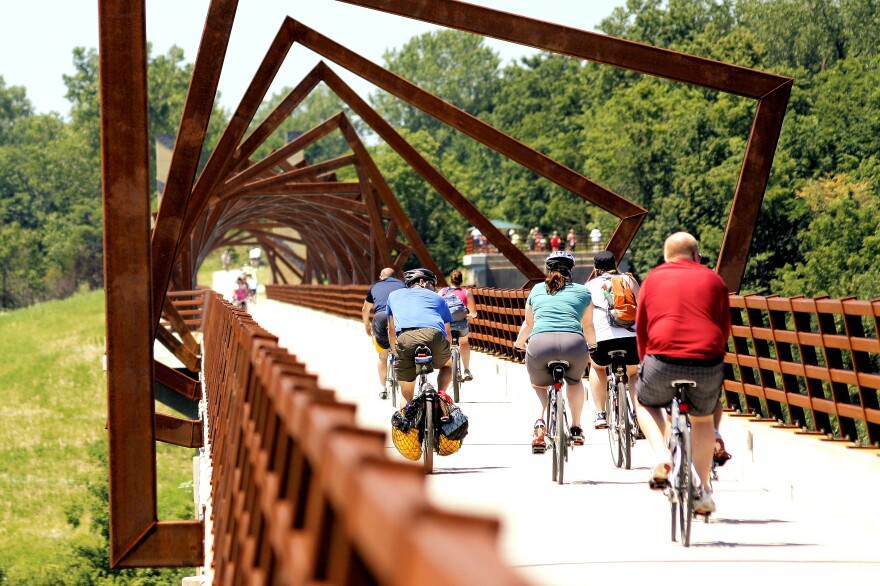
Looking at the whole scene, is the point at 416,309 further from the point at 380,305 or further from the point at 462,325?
the point at 462,325

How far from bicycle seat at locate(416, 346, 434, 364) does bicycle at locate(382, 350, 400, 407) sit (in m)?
5.15

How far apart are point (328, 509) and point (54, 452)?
5978cm

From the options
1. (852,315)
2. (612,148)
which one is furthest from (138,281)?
(612,148)

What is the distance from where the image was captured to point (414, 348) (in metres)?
11.1

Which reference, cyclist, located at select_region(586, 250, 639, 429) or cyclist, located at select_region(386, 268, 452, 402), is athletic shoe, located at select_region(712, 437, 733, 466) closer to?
cyclist, located at select_region(586, 250, 639, 429)

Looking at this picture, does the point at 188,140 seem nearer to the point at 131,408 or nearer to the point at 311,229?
the point at 131,408

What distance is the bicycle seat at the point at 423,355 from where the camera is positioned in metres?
11.0

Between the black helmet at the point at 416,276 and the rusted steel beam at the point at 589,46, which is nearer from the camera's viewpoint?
the black helmet at the point at 416,276

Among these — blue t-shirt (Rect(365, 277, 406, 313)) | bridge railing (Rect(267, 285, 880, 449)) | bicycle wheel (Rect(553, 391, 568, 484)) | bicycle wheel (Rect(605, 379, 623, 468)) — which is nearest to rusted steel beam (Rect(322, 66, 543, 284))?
blue t-shirt (Rect(365, 277, 406, 313))

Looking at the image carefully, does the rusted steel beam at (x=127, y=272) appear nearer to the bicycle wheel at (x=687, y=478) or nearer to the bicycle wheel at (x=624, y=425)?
the bicycle wheel at (x=687, y=478)

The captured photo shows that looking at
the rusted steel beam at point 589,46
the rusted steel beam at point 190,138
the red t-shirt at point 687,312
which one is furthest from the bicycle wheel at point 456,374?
the red t-shirt at point 687,312

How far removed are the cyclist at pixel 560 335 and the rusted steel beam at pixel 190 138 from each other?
3063mm

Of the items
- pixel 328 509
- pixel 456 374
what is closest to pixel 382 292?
pixel 456 374

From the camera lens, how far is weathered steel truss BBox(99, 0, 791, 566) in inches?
320
